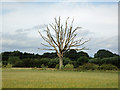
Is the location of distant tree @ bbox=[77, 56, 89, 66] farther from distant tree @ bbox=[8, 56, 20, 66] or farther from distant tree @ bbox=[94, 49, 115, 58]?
distant tree @ bbox=[8, 56, 20, 66]

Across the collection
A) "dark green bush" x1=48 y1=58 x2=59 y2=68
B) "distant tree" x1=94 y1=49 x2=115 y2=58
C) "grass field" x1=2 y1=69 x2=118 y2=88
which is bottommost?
"dark green bush" x1=48 y1=58 x2=59 y2=68

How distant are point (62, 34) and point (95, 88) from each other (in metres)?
17.3

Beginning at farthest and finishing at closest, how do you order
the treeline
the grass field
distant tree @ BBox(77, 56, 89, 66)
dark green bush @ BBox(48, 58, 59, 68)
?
dark green bush @ BBox(48, 58, 59, 68)
the treeline
distant tree @ BBox(77, 56, 89, 66)
the grass field

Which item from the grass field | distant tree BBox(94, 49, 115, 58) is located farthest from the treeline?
the grass field

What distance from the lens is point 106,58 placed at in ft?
80.2

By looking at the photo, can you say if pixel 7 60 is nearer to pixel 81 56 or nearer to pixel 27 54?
pixel 27 54

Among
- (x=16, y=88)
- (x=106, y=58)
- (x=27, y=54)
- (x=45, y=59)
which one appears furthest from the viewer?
(x=27, y=54)

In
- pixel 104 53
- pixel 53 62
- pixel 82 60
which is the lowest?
pixel 53 62

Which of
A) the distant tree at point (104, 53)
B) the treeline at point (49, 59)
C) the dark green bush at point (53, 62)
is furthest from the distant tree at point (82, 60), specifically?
the dark green bush at point (53, 62)

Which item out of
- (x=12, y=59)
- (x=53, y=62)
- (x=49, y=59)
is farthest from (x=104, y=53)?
(x=12, y=59)

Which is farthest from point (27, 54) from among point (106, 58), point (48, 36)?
point (106, 58)

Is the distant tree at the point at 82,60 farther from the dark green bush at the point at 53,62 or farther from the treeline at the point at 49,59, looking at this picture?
the dark green bush at the point at 53,62

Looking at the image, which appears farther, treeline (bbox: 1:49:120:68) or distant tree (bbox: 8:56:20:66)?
distant tree (bbox: 8:56:20:66)

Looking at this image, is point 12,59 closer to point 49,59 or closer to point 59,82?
point 49,59
